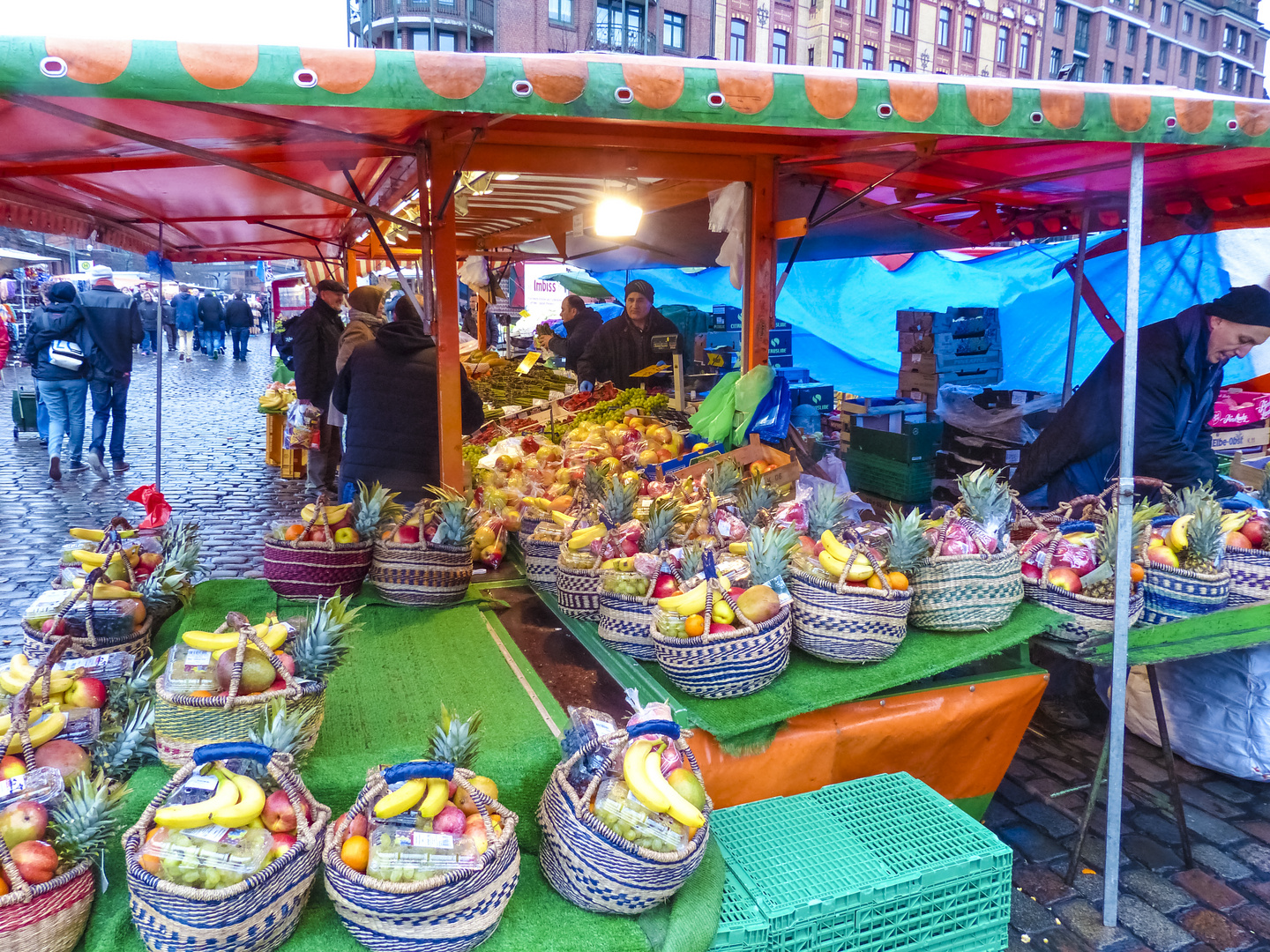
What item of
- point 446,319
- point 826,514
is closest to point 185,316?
point 446,319

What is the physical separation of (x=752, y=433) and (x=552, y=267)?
58.0ft

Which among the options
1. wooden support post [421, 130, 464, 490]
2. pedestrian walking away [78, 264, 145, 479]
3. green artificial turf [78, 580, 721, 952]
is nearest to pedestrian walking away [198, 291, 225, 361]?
pedestrian walking away [78, 264, 145, 479]

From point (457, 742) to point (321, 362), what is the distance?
7.48m

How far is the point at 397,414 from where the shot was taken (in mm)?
5191

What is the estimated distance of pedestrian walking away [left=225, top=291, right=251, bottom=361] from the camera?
25.2 meters

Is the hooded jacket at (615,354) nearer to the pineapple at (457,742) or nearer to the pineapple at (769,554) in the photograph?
the pineapple at (769,554)

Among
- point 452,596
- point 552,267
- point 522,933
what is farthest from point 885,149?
point 552,267

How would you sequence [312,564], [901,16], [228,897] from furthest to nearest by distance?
[901,16] → [312,564] → [228,897]

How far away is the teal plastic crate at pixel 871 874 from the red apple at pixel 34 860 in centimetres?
174

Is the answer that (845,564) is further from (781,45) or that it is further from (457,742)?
(781,45)

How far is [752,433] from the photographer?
5539 mm

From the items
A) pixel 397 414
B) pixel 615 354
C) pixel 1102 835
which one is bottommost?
pixel 1102 835

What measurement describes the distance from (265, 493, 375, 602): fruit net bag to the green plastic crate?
7.29 ft

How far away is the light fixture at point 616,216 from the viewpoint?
22.7ft
